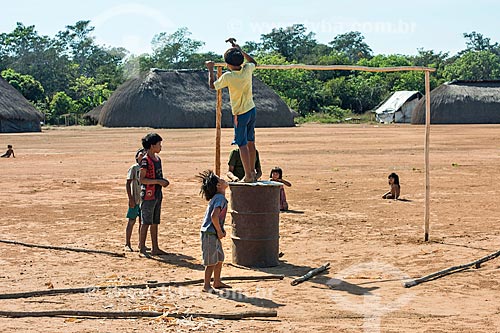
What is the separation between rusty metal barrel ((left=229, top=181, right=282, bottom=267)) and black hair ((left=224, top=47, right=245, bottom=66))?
50.5 inches

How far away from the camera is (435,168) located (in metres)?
19.8

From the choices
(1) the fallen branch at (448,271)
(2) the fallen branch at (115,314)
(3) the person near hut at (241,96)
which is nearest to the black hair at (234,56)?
(3) the person near hut at (241,96)

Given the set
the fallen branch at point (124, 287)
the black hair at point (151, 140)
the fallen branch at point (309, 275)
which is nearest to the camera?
the fallen branch at point (124, 287)

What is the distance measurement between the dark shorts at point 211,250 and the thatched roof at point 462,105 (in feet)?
152

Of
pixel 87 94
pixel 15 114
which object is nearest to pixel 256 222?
pixel 15 114

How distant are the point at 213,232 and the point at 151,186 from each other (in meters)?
1.91

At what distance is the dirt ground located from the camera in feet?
20.4

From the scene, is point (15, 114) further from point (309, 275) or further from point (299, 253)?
point (309, 275)

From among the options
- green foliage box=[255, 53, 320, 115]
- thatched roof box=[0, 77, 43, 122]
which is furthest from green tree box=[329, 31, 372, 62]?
thatched roof box=[0, 77, 43, 122]

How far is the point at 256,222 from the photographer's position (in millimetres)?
8445

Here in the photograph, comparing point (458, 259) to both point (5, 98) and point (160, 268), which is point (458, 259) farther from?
point (5, 98)

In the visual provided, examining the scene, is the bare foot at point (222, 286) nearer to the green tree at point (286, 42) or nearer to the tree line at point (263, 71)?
the tree line at point (263, 71)

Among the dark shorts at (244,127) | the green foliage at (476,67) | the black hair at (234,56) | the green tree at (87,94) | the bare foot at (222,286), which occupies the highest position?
the green foliage at (476,67)

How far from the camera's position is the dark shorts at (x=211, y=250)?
730cm
